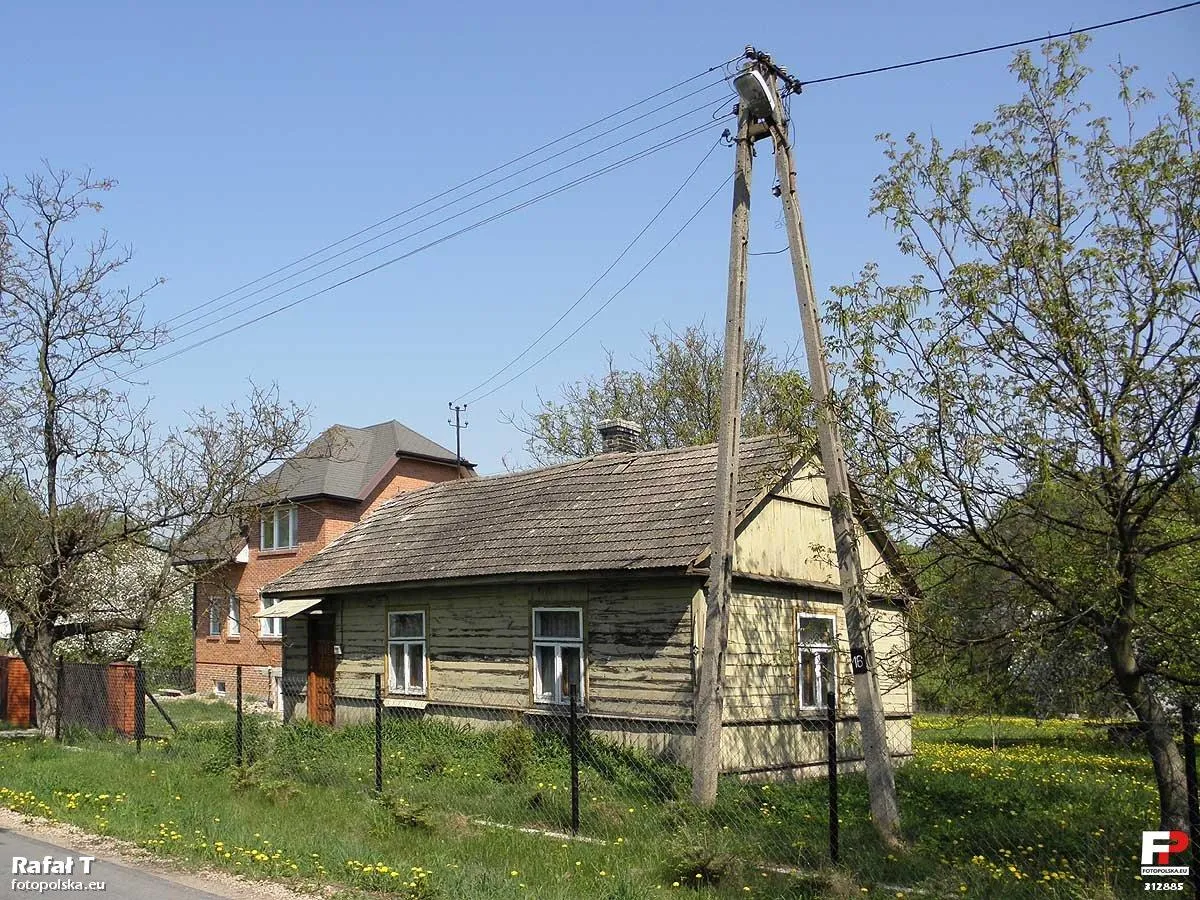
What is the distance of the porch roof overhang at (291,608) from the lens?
803 inches

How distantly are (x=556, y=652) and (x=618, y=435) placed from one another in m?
5.73

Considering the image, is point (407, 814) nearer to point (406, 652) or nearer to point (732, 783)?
point (732, 783)

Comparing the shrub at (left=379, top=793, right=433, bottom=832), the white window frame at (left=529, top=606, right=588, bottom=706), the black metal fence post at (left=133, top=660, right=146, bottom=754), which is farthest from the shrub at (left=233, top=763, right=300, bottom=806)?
the black metal fence post at (left=133, top=660, right=146, bottom=754)

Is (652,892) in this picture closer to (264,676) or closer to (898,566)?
(898,566)

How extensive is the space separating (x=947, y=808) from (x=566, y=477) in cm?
919

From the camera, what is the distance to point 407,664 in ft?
61.1

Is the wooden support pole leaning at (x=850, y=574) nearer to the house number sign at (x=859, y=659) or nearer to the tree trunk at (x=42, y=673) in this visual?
the house number sign at (x=859, y=659)

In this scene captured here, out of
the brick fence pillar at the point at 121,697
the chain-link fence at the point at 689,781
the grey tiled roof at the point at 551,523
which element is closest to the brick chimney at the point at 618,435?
the grey tiled roof at the point at 551,523

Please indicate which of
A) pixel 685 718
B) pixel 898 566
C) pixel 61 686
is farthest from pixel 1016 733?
pixel 61 686

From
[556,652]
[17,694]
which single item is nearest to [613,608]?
[556,652]

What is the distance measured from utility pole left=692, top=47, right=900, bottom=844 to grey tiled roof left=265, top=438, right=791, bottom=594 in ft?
8.48

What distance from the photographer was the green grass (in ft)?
28.6

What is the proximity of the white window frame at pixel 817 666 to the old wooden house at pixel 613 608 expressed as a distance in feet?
0.11

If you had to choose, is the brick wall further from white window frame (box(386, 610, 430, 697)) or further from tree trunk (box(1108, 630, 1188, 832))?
tree trunk (box(1108, 630, 1188, 832))
